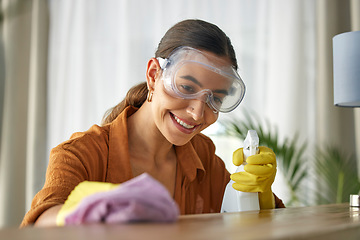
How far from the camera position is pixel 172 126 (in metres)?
1.45

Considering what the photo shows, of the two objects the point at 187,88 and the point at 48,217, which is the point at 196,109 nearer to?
the point at 187,88

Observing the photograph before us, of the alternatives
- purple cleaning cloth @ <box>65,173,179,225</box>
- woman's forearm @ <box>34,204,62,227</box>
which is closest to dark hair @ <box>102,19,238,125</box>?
woman's forearm @ <box>34,204,62,227</box>

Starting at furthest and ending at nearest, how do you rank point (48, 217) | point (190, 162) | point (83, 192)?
point (190, 162) < point (48, 217) < point (83, 192)

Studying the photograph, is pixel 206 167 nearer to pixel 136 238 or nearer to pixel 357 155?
pixel 136 238

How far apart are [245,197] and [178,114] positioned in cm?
34

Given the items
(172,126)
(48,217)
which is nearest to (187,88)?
(172,126)

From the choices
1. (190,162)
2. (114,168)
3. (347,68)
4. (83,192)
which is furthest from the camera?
(347,68)

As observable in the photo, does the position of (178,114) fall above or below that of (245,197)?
above

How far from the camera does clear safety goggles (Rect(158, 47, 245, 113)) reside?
1352mm

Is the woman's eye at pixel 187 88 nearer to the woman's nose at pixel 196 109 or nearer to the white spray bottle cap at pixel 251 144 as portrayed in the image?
the woman's nose at pixel 196 109

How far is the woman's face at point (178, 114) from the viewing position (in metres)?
1.39

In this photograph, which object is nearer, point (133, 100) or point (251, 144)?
point (251, 144)

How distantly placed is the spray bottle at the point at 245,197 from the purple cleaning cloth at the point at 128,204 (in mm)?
664

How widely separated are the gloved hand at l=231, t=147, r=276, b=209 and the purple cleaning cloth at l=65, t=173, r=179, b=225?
0.69 m
